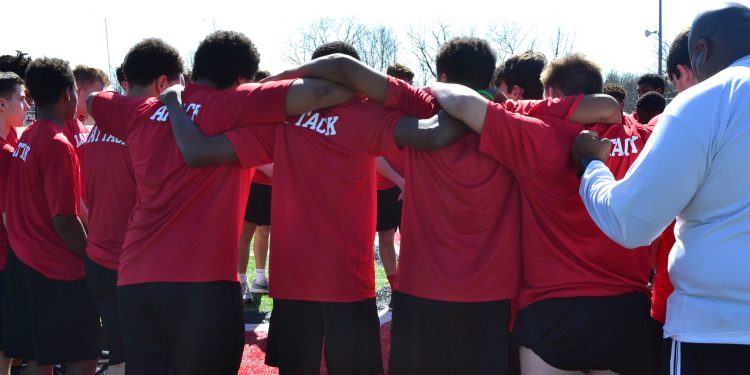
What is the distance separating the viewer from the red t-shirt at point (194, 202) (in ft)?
10.8

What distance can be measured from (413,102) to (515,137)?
54 centimetres

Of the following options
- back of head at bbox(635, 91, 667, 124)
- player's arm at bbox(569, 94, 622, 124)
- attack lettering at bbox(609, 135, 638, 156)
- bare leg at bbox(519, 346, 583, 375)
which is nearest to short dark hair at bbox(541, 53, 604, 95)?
player's arm at bbox(569, 94, 622, 124)

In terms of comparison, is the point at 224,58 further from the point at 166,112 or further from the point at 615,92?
the point at 615,92

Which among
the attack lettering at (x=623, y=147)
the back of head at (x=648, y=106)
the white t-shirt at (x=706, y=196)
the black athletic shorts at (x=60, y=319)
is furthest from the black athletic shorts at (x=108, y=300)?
the back of head at (x=648, y=106)

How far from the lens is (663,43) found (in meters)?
33.9

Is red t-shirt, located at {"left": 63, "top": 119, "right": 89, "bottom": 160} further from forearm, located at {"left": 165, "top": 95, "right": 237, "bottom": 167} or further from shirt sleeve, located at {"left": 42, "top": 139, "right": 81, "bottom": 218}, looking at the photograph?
forearm, located at {"left": 165, "top": 95, "right": 237, "bottom": 167}

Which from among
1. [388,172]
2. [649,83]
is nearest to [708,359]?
[388,172]

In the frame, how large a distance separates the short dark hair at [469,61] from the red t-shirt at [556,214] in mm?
388

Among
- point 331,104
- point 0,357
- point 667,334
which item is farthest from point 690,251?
point 0,357

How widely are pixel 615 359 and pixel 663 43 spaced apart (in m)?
34.5

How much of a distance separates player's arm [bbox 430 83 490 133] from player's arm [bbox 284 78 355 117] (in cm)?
51

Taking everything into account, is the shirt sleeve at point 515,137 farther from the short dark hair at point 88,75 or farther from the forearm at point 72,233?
the short dark hair at point 88,75

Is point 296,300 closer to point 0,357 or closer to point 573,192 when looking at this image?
point 573,192

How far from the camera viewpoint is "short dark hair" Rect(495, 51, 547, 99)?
4.29 meters
